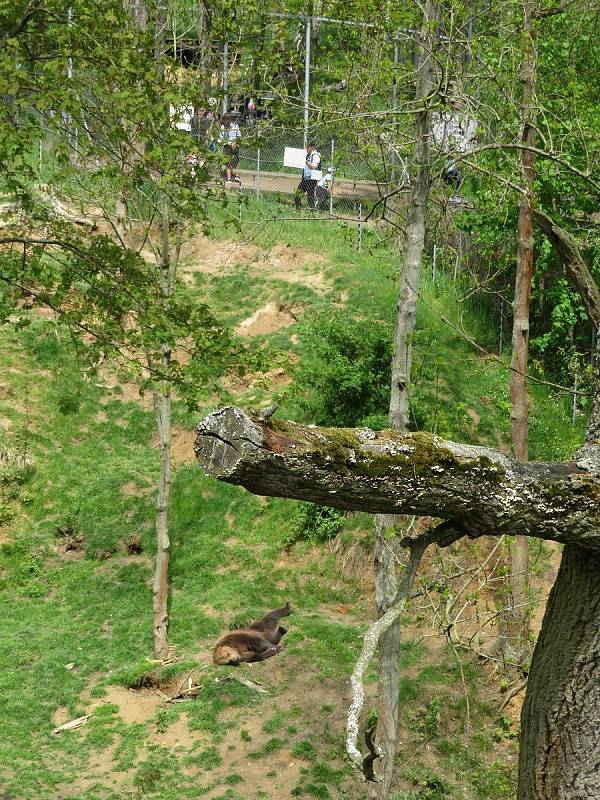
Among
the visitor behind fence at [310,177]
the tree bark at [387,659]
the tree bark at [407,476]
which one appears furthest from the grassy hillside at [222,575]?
the tree bark at [407,476]

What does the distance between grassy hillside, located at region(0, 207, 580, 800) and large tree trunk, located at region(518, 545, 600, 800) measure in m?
2.81

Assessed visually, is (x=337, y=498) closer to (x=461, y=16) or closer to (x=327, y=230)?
(x=461, y=16)

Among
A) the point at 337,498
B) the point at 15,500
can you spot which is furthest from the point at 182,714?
the point at 337,498

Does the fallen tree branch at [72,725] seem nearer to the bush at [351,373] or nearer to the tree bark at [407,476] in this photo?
the bush at [351,373]

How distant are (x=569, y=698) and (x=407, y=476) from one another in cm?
156

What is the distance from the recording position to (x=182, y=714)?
1110cm

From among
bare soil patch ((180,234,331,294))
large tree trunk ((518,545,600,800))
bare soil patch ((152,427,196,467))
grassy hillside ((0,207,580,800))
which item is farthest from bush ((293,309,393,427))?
large tree trunk ((518,545,600,800))

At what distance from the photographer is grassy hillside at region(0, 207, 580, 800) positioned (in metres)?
10.1

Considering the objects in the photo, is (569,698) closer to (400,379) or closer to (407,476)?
(407,476)

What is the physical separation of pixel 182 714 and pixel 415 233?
6451mm

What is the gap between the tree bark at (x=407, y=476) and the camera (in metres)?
3.30

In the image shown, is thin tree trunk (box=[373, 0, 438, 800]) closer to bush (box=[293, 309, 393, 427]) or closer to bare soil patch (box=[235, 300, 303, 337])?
bush (box=[293, 309, 393, 427])

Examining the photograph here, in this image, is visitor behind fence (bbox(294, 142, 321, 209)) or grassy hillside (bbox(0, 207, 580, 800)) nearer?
grassy hillside (bbox(0, 207, 580, 800))

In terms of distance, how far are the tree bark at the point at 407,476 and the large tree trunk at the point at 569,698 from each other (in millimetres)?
460
